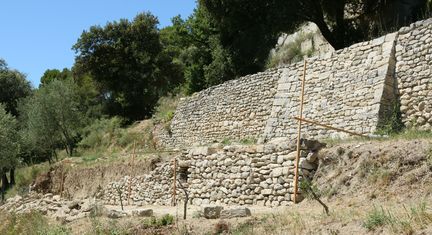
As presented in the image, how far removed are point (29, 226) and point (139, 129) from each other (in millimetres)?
14436

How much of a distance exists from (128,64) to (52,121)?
262 inches

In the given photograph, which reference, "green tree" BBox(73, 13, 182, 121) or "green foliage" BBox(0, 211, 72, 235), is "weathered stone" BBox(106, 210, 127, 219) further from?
"green tree" BBox(73, 13, 182, 121)

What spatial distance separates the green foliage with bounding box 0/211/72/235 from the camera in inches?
411

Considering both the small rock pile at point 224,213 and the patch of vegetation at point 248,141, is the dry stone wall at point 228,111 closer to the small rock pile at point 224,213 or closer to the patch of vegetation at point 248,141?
the patch of vegetation at point 248,141

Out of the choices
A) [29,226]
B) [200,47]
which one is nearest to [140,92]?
[200,47]

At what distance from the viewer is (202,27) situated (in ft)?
98.7

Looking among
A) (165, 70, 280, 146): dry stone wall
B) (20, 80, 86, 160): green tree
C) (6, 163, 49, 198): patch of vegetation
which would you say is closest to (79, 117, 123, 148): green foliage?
(20, 80, 86, 160): green tree

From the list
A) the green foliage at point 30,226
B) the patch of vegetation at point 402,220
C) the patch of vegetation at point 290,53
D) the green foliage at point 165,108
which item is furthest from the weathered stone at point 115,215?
the patch of vegetation at point 290,53

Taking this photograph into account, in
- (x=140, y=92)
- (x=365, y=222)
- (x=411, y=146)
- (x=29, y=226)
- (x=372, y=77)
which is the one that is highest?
(x=140, y=92)

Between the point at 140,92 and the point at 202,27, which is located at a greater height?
the point at 202,27

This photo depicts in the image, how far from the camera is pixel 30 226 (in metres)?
12.2

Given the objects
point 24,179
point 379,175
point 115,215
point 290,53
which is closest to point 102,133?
point 24,179

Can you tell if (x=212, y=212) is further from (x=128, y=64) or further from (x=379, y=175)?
(x=128, y=64)

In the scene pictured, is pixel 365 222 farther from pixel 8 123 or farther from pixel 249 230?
pixel 8 123
